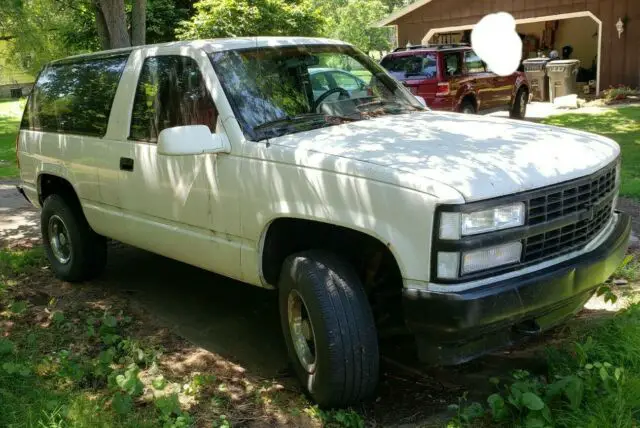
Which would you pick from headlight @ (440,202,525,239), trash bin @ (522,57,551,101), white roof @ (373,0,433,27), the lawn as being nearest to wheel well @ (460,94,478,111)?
trash bin @ (522,57,551,101)

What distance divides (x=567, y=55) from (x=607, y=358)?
72.7ft

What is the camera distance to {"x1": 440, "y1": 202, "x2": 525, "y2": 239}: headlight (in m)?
2.81

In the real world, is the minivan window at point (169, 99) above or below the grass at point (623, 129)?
above

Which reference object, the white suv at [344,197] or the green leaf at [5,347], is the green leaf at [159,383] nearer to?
the white suv at [344,197]

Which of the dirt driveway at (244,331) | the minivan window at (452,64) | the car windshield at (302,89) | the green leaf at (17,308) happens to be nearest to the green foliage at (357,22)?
the minivan window at (452,64)

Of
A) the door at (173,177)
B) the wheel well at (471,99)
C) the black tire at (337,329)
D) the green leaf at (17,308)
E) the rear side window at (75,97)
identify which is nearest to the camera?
the black tire at (337,329)

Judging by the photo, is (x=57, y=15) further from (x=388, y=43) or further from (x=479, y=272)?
(x=388, y=43)

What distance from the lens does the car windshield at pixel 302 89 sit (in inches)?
152

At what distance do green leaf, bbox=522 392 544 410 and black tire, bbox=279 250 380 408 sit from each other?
2.39ft

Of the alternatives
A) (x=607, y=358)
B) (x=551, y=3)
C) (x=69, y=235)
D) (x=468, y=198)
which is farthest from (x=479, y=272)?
(x=551, y=3)

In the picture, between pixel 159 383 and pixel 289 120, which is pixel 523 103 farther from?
pixel 159 383

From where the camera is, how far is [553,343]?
3943mm

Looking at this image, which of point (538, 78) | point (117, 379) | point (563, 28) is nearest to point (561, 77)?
point (538, 78)

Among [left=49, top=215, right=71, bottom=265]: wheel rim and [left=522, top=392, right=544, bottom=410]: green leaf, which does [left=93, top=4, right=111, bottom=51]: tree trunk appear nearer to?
[left=49, top=215, right=71, bottom=265]: wheel rim
